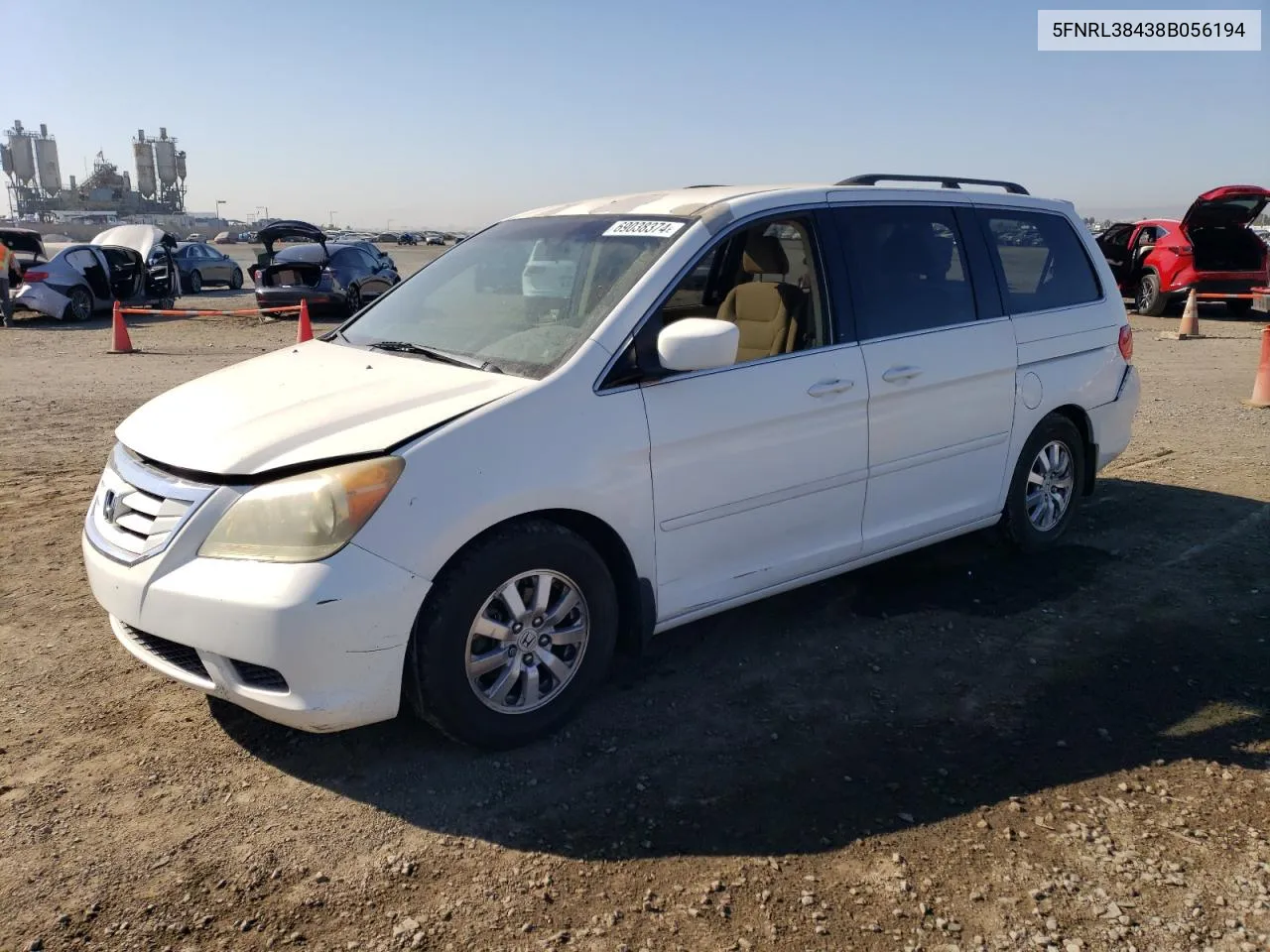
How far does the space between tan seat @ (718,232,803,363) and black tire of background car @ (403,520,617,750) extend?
115cm

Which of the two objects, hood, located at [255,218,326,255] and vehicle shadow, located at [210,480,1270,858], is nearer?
vehicle shadow, located at [210,480,1270,858]

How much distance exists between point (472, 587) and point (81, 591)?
271 cm

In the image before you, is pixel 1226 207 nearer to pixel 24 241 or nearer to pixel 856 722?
pixel 856 722

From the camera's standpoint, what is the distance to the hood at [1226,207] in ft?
50.7

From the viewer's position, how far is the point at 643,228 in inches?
160

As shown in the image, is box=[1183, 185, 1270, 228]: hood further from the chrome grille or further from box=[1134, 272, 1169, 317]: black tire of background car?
the chrome grille

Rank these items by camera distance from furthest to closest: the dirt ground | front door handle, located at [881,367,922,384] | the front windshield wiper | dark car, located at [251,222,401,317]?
dark car, located at [251,222,401,317] < front door handle, located at [881,367,922,384] < the front windshield wiper < the dirt ground

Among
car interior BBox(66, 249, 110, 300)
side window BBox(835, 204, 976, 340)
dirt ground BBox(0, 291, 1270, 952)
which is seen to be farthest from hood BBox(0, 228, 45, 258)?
side window BBox(835, 204, 976, 340)

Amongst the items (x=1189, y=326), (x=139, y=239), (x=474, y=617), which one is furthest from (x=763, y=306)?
(x=139, y=239)

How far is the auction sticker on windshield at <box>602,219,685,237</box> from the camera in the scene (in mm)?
3973

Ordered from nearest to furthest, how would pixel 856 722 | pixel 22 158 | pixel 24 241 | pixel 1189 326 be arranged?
pixel 856 722 → pixel 1189 326 → pixel 24 241 → pixel 22 158

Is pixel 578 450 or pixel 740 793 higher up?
pixel 578 450

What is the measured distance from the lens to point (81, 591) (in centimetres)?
488

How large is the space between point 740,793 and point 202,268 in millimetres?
27149
